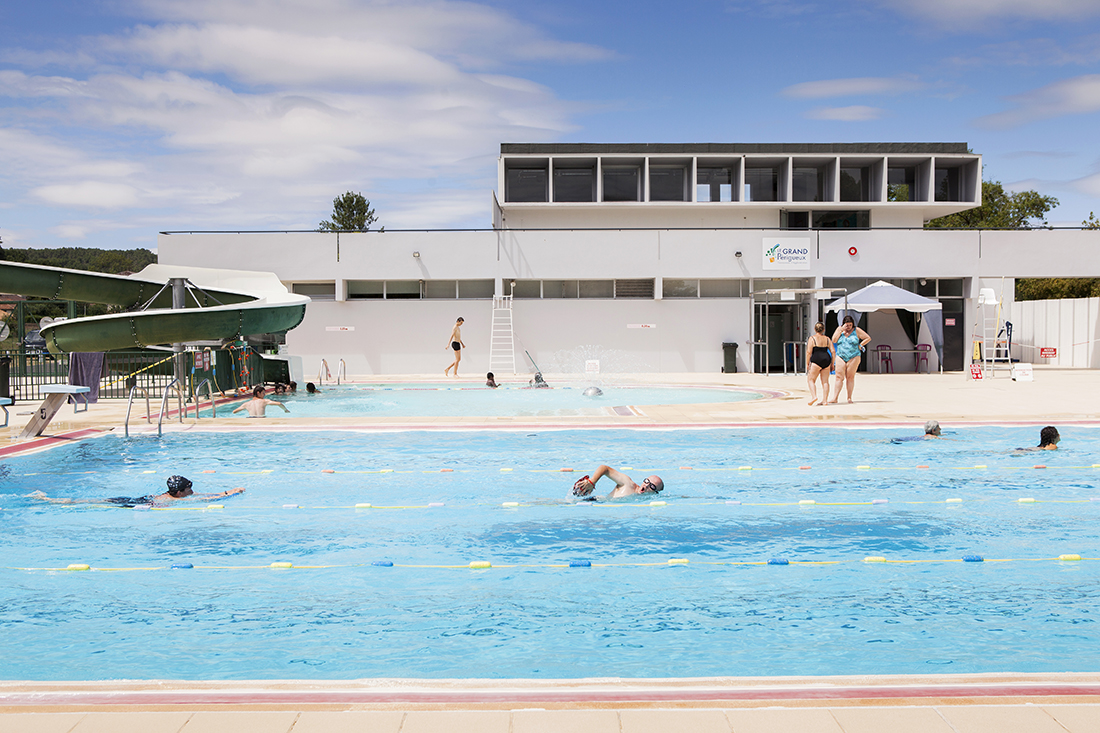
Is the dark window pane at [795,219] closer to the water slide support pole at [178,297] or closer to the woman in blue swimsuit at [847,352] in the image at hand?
the woman in blue swimsuit at [847,352]

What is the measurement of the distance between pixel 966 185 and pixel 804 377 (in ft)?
39.9

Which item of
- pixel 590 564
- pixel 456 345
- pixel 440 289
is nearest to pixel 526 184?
pixel 440 289

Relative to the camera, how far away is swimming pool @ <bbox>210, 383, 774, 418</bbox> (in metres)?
15.8

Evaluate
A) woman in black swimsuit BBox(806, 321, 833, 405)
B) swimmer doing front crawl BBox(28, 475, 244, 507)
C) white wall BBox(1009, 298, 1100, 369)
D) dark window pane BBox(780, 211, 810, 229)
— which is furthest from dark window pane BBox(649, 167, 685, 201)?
swimmer doing front crawl BBox(28, 475, 244, 507)

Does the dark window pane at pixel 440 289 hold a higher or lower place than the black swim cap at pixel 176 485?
higher

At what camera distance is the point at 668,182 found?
100ft

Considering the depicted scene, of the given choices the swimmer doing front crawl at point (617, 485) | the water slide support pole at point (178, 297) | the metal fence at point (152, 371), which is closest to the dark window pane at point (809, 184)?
the metal fence at point (152, 371)

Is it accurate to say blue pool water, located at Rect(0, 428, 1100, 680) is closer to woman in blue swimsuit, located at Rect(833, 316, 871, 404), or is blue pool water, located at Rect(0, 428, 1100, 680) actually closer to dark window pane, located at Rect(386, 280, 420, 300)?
woman in blue swimsuit, located at Rect(833, 316, 871, 404)

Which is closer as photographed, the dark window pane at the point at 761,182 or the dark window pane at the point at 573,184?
the dark window pane at the point at 761,182

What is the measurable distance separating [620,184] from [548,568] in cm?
2588

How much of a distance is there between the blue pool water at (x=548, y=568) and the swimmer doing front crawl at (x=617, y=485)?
17 centimetres

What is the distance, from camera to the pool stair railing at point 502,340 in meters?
26.2

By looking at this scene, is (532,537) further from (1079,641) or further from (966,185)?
(966,185)

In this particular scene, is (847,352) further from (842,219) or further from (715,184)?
(715,184)
